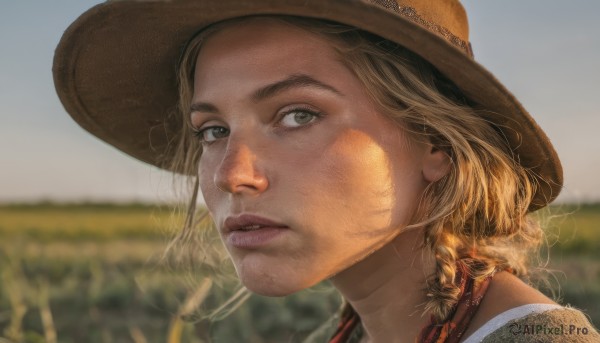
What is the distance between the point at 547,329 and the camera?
1979mm

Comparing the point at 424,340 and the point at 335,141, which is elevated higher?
the point at 335,141

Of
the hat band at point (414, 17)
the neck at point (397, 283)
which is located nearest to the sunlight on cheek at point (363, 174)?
the neck at point (397, 283)

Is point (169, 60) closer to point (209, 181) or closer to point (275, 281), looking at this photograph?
point (209, 181)

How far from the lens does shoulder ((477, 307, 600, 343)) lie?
1.96 metres

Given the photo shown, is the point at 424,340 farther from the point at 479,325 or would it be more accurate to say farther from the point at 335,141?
the point at 335,141

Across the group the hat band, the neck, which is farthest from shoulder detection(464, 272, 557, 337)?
the hat band

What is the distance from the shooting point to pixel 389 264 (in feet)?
7.87

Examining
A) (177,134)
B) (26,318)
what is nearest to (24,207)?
(26,318)

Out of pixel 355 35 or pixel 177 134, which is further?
pixel 177 134

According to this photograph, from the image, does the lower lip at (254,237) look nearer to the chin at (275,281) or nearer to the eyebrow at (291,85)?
the chin at (275,281)

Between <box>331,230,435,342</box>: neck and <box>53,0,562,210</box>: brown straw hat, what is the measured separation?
1.45ft

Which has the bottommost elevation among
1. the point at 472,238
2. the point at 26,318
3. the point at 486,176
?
the point at 26,318

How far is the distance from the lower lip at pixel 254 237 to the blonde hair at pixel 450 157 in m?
0.44

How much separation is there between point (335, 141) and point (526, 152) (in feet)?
2.06
